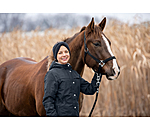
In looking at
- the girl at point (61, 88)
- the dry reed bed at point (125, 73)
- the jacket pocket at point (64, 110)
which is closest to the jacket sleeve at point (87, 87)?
the girl at point (61, 88)

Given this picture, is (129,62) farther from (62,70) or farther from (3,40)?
(3,40)

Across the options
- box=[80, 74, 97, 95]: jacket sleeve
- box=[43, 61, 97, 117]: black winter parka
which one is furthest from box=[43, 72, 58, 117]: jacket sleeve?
box=[80, 74, 97, 95]: jacket sleeve

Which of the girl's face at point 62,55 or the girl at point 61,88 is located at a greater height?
the girl's face at point 62,55

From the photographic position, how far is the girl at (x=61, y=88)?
1336mm

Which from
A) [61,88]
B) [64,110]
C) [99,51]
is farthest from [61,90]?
[99,51]

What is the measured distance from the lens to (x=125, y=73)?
3385 millimetres

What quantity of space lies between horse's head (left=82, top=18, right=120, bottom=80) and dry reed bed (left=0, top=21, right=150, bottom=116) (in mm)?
1566

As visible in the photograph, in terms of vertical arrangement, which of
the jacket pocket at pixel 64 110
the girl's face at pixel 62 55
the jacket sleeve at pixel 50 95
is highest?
the girl's face at pixel 62 55

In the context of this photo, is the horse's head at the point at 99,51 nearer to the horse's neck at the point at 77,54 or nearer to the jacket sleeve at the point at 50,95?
the horse's neck at the point at 77,54

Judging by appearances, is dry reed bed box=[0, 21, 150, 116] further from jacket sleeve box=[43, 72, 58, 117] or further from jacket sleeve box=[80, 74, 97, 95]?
jacket sleeve box=[43, 72, 58, 117]

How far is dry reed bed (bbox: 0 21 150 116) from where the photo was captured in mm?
3223

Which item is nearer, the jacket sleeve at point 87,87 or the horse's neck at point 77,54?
the jacket sleeve at point 87,87

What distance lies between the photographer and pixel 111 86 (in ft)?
11.1

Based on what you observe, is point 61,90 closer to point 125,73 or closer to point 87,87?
point 87,87
